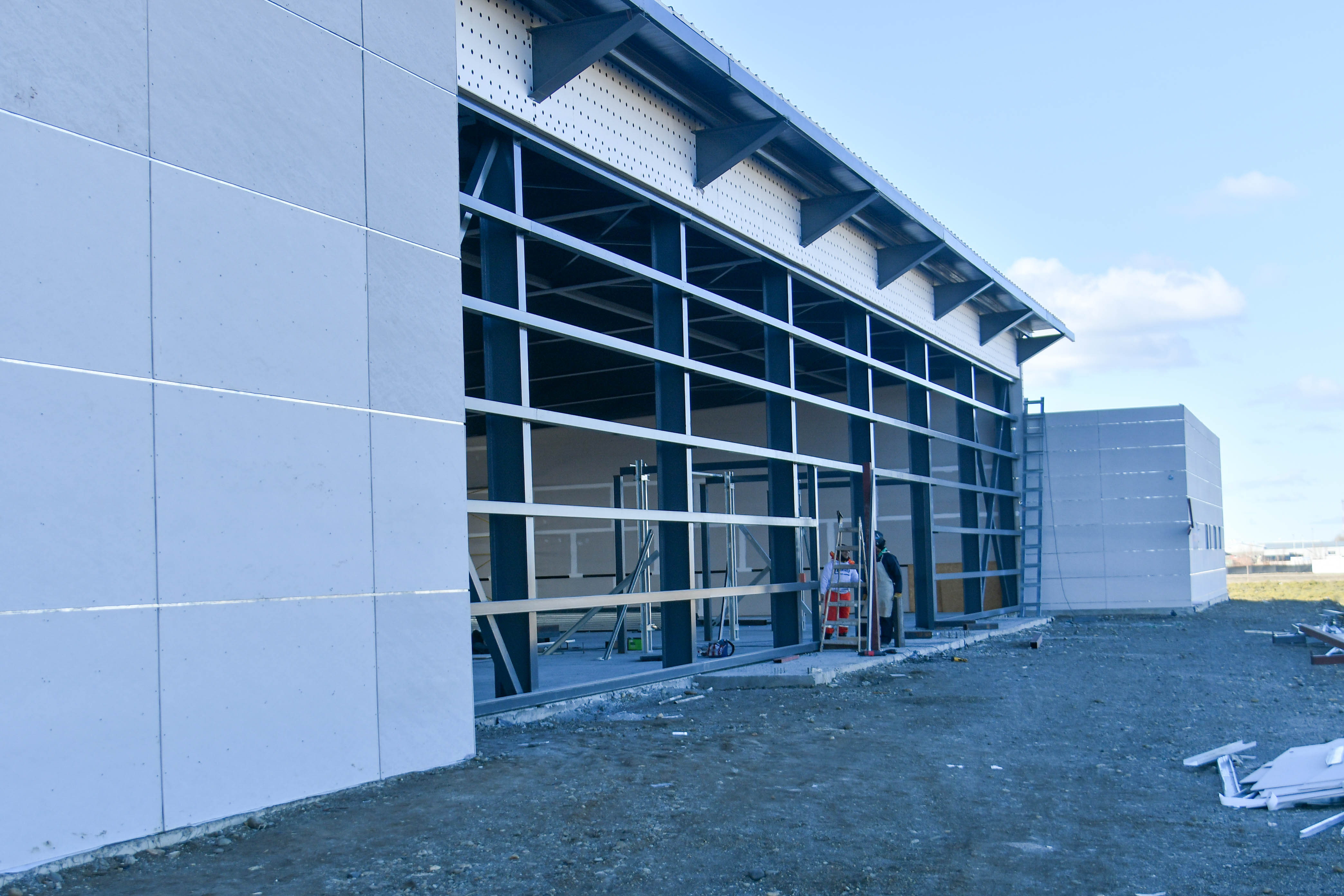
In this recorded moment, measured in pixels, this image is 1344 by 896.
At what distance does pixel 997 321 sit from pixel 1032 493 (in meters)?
4.89

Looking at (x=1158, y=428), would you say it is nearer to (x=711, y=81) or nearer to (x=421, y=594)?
(x=711, y=81)

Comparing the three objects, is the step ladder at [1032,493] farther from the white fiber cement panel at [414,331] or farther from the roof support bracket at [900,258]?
the white fiber cement panel at [414,331]

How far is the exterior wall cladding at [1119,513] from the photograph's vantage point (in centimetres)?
2534

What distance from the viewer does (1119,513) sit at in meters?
25.6

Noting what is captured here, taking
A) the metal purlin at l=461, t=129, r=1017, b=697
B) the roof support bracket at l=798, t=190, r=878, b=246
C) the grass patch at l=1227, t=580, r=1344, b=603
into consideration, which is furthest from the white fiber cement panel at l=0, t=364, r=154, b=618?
the grass patch at l=1227, t=580, r=1344, b=603

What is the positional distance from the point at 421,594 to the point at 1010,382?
20.8m

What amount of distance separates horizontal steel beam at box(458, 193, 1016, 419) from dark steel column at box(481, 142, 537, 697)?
0.68ft

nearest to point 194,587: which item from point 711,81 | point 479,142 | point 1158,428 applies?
point 479,142

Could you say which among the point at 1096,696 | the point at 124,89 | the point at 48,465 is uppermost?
the point at 124,89

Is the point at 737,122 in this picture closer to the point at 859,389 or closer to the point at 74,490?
the point at 859,389

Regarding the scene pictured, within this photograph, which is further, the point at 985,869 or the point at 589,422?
the point at 589,422

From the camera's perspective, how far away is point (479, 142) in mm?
11242

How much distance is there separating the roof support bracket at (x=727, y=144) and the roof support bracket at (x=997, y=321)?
1210cm

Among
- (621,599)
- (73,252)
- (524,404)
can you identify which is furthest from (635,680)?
(73,252)
